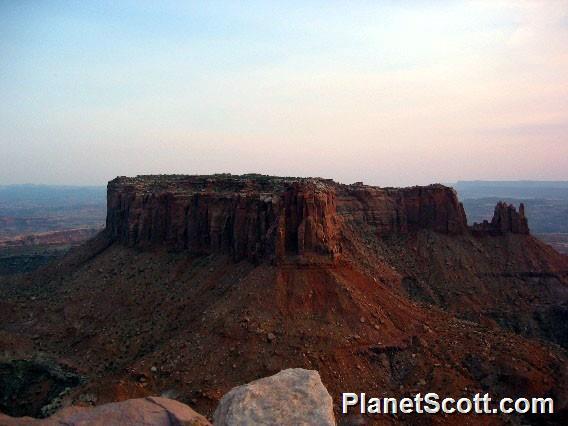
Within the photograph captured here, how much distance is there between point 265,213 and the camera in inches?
1949

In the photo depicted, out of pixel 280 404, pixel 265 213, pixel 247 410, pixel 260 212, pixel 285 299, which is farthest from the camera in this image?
pixel 260 212

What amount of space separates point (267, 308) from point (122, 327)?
15223mm

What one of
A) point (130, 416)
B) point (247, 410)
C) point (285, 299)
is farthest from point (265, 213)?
point (247, 410)

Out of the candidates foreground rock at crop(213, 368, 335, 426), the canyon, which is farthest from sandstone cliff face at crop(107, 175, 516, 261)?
foreground rock at crop(213, 368, 335, 426)

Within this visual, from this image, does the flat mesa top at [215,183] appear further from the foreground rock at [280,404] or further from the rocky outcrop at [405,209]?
the foreground rock at [280,404]

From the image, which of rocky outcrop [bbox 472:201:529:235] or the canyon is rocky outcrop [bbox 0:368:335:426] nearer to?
the canyon

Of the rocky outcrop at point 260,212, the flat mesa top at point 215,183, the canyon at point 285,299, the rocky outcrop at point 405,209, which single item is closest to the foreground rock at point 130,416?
the canyon at point 285,299

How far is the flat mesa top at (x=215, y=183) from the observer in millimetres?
58181

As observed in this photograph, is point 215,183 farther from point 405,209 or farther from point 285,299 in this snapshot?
point 405,209

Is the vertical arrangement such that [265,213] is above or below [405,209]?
above

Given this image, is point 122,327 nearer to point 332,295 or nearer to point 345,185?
point 332,295

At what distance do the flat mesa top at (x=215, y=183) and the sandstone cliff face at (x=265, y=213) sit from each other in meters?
0.11

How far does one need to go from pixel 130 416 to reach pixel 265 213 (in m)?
32.1

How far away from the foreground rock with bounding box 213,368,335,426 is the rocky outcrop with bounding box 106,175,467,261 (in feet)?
89.3
